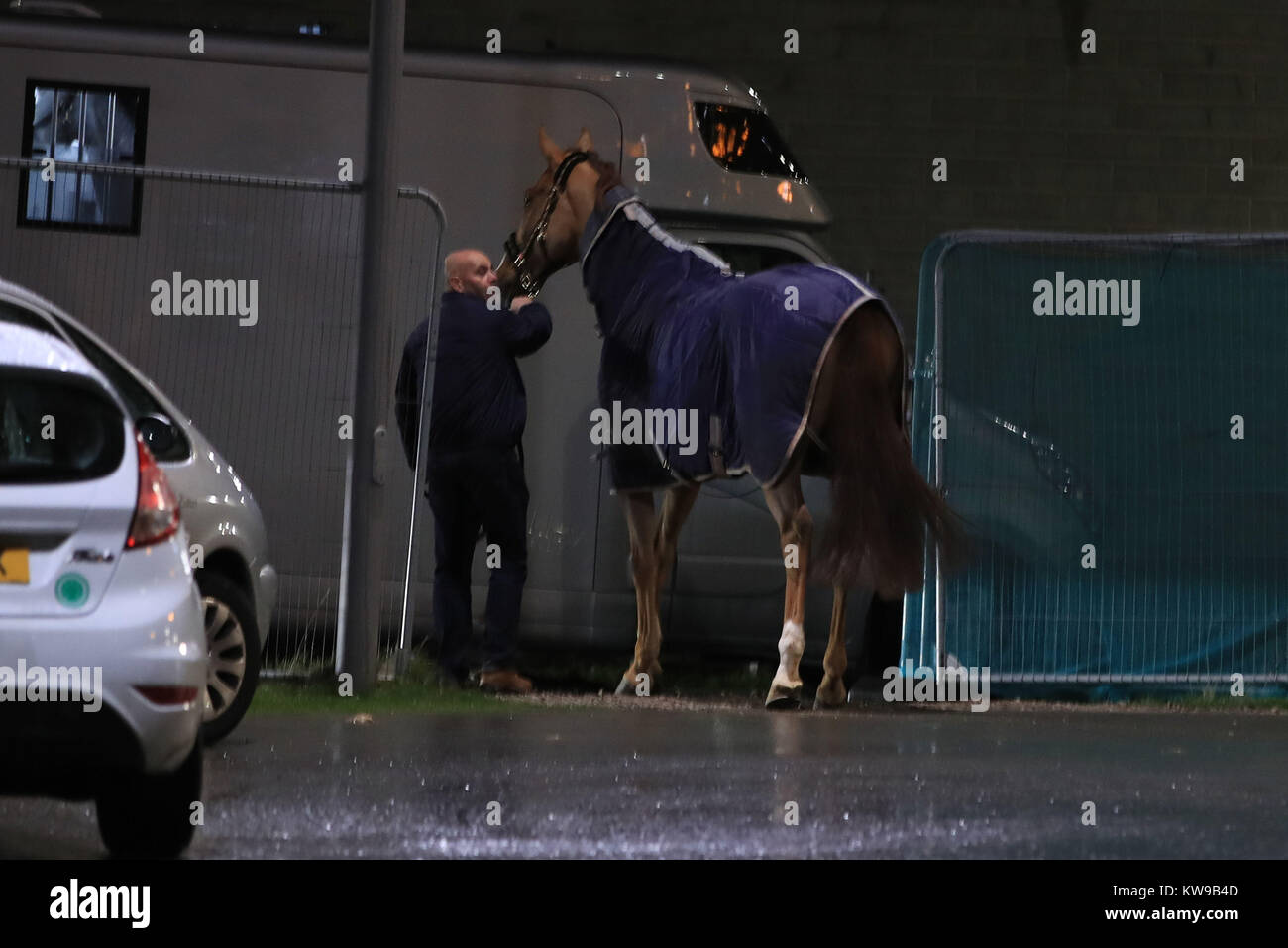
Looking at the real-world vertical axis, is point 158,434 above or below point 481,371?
below

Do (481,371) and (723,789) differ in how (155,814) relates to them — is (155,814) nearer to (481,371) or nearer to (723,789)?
(723,789)

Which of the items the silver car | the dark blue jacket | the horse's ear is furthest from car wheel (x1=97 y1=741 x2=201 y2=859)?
the horse's ear

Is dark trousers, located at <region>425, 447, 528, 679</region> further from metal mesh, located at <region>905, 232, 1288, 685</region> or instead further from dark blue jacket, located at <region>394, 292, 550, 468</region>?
metal mesh, located at <region>905, 232, 1288, 685</region>

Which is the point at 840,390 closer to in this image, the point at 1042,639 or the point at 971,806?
the point at 1042,639

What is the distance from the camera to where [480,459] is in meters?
10.5

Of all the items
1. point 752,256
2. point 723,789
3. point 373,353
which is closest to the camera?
point 723,789

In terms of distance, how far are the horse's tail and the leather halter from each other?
171cm

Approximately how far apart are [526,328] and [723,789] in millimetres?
3851

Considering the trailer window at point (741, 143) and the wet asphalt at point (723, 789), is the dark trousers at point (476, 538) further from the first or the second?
the trailer window at point (741, 143)

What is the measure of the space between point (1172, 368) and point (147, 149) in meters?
5.21

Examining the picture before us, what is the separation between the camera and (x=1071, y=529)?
34.9ft

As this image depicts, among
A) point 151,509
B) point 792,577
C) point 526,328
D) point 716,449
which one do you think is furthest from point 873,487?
point 151,509
